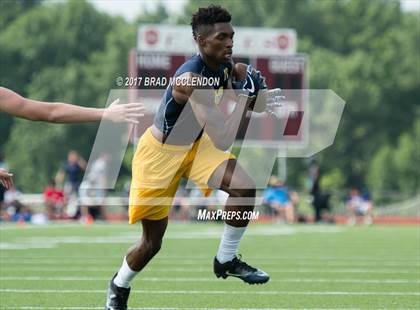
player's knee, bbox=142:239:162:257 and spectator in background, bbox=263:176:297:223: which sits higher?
player's knee, bbox=142:239:162:257

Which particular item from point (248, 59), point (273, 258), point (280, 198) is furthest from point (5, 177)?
point (280, 198)

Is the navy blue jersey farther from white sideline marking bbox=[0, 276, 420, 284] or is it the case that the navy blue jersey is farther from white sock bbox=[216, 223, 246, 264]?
white sideline marking bbox=[0, 276, 420, 284]

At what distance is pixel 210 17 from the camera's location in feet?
21.4

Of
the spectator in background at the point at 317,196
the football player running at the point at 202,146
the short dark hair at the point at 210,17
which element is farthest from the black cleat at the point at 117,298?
the spectator in background at the point at 317,196

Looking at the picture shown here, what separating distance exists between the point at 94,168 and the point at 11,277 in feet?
46.8

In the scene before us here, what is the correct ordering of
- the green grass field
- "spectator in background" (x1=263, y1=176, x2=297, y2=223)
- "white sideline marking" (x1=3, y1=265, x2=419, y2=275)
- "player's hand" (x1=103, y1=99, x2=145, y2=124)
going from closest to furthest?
"player's hand" (x1=103, y1=99, x2=145, y2=124)
the green grass field
"white sideline marking" (x1=3, y1=265, x2=419, y2=275)
"spectator in background" (x1=263, y1=176, x2=297, y2=223)

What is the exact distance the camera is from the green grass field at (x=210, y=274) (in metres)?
7.89

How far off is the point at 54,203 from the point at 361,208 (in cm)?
888

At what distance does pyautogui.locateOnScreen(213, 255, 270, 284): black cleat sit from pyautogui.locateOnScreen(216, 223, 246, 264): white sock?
1.4 inches

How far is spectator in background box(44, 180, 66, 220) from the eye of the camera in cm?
2623

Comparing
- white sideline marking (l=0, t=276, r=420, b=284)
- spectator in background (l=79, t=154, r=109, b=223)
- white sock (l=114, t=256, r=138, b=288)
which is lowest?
spectator in background (l=79, t=154, r=109, b=223)

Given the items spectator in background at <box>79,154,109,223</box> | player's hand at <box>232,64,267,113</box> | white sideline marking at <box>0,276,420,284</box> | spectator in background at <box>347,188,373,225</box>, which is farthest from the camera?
spectator in background at <box>347,188,373,225</box>

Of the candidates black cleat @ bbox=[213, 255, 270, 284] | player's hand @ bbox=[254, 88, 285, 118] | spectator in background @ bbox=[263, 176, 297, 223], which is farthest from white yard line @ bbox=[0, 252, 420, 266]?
spectator in background @ bbox=[263, 176, 297, 223]

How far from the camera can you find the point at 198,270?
10.7 m
